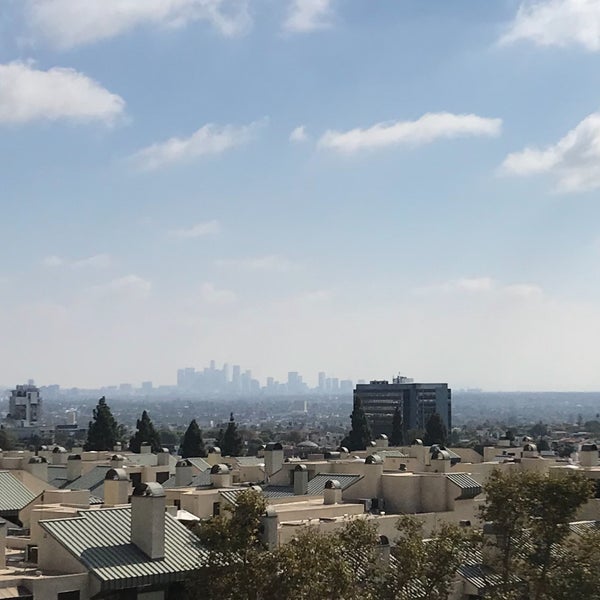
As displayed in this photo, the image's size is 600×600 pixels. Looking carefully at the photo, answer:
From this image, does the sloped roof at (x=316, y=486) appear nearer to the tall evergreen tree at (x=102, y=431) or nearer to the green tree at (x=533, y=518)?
the green tree at (x=533, y=518)

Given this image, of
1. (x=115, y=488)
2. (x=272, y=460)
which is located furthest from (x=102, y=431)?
(x=115, y=488)

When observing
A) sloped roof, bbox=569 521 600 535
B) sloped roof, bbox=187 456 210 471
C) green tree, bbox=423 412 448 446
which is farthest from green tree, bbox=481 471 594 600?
green tree, bbox=423 412 448 446

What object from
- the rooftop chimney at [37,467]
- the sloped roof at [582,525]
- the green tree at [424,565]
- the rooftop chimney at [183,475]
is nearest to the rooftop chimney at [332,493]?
the sloped roof at [582,525]

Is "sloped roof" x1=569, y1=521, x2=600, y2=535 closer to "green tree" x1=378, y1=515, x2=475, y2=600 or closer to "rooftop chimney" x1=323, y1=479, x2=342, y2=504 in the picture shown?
"rooftop chimney" x1=323, y1=479, x2=342, y2=504

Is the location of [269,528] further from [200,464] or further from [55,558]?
[200,464]

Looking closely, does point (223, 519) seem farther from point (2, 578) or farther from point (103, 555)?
point (2, 578)

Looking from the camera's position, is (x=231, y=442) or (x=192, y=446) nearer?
(x=231, y=442)
